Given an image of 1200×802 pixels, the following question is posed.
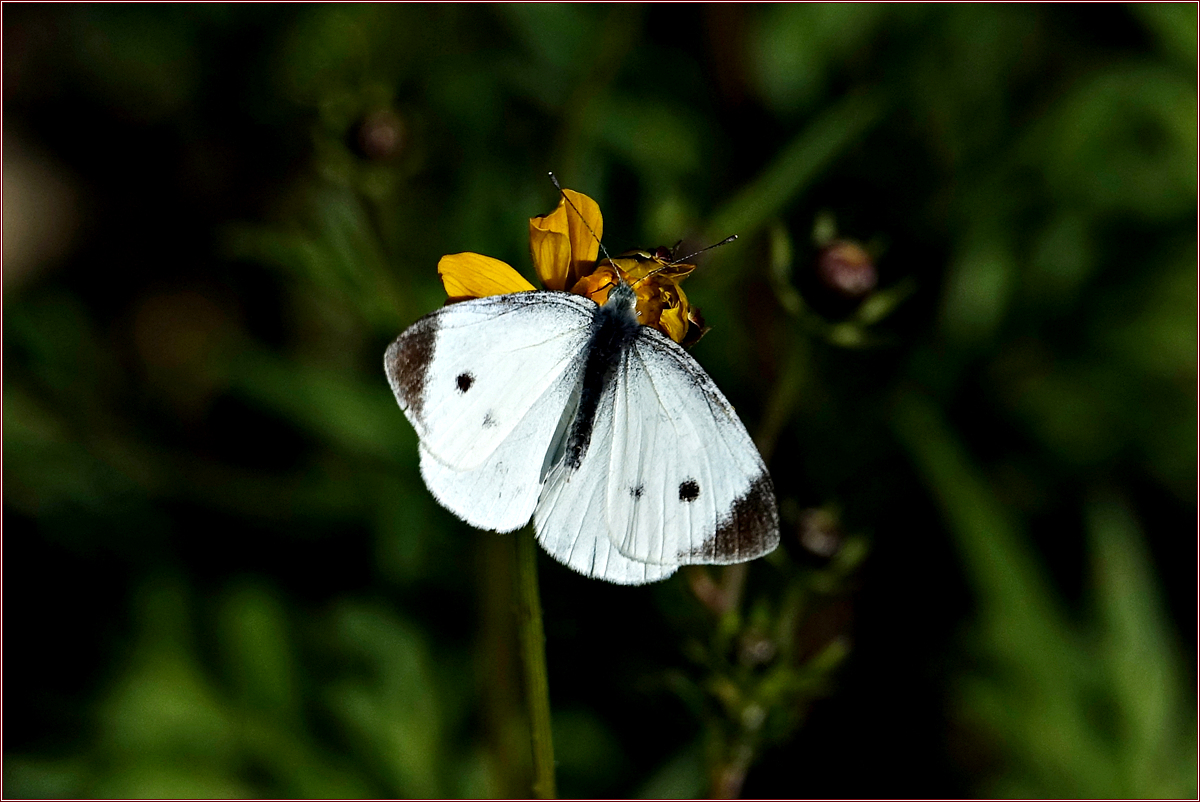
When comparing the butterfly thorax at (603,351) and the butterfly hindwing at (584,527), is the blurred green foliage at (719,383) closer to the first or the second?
the butterfly thorax at (603,351)

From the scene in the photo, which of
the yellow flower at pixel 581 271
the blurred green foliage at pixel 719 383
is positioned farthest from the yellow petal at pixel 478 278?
the blurred green foliage at pixel 719 383

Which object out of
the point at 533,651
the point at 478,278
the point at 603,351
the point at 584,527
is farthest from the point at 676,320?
the point at 533,651

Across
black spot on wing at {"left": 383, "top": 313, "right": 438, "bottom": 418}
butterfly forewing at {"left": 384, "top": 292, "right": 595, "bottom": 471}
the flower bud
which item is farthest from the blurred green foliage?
black spot on wing at {"left": 383, "top": 313, "right": 438, "bottom": 418}

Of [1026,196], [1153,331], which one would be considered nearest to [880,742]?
[1153,331]

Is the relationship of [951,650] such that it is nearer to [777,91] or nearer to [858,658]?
[858,658]

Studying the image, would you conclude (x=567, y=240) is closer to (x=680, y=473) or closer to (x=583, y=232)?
(x=583, y=232)
